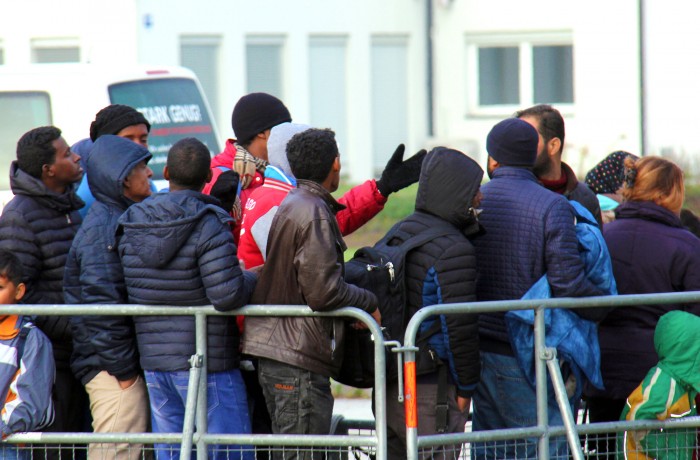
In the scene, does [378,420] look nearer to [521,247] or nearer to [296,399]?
[296,399]

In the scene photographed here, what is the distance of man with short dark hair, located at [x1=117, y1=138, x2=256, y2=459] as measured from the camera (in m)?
4.53

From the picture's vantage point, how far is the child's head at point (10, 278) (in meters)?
4.78

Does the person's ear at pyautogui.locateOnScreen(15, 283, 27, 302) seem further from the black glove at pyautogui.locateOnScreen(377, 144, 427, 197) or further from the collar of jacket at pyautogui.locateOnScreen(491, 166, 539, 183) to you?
the collar of jacket at pyautogui.locateOnScreen(491, 166, 539, 183)

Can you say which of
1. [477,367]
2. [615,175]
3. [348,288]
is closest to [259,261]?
[348,288]

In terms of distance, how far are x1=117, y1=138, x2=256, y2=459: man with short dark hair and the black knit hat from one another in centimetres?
127

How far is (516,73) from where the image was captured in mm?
19438

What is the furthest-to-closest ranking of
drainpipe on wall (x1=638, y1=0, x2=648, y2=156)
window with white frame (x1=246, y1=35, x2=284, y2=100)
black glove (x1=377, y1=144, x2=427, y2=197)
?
1. window with white frame (x1=246, y1=35, x2=284, y2=100)
2. drainpipe on wall (x1=638, y1=0, x2=648, y2=156)
3. black glove (x1=377, y1=144, x2=427, y2=197)

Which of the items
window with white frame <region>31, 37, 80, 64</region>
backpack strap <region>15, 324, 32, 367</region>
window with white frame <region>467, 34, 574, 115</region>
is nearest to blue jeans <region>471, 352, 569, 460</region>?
backpack strap <region>15, 324, 32, 367</region>

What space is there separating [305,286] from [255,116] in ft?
4.17

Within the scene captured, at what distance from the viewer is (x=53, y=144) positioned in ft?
16.9

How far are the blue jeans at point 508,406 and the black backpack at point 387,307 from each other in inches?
13.8

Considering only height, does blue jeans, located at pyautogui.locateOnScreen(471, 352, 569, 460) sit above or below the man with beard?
below

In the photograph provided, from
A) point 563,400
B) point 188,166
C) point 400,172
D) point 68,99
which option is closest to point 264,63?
point 68,99

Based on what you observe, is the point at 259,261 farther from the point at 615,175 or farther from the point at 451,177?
the point at 615,175
